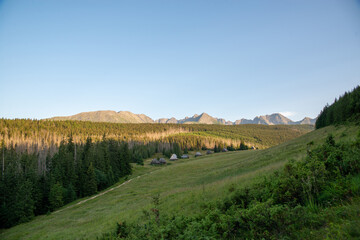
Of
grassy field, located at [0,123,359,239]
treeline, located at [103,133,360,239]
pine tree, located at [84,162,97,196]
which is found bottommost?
pine tree, located at [84,162,97,196]

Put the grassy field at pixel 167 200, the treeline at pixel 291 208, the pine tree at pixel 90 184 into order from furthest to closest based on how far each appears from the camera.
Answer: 1. the pine tree at pixel 90 184
2. the grassy field at pixel 167 200
3. the treeline at pixel 291 208

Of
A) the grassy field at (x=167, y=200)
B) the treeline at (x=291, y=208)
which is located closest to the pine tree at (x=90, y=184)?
the grassy field at (x=167, y=200)

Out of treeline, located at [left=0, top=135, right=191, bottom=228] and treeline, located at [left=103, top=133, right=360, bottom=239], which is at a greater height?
treeline, located at [left=103, top=133, right=360, bottom=239]

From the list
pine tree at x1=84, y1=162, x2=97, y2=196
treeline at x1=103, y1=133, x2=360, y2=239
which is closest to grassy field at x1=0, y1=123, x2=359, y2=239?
treeline at x1=103, y1=133, x2=360, y2=239

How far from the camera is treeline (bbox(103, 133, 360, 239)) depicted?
575 cm

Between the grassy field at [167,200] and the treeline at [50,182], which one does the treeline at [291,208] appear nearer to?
the grassy field at [167,200]

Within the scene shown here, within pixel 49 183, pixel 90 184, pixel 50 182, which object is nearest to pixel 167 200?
pixel 90 184

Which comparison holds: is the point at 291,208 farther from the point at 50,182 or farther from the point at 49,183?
the point at 49,183

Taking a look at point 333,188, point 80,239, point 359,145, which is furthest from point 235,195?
point 80,239

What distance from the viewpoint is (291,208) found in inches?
265

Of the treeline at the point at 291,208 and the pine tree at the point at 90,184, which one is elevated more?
the treeline at the point at 291,208

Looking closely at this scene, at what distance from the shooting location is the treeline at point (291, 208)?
575cm

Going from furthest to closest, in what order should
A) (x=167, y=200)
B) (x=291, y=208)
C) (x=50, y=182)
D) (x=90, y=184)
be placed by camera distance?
(x=90, y=184) < (x=50, y=182) < (x=167, y=200) < (x=291, y=208)

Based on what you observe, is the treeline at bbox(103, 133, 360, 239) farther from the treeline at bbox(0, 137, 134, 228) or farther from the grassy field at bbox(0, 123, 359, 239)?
the treeline at bbox(0, 137, 134, 228)
